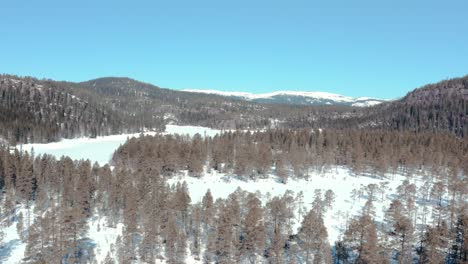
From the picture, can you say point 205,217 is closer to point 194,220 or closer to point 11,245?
point 194,220

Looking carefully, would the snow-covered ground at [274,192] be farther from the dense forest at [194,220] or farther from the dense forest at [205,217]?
the dense forest at [194,220]

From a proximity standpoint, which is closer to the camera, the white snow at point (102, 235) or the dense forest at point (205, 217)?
the dense forest at point (205, 217)

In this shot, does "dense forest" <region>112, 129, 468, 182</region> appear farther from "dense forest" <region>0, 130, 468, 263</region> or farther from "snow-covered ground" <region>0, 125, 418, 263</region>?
"snow-covered ground" <region>0, 125, 418, 263</region>

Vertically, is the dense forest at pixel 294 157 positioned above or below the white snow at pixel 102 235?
above

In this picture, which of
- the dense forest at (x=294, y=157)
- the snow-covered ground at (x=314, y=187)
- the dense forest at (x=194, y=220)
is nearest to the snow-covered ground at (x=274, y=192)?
the snow-covered ground at (x=314, y=187)

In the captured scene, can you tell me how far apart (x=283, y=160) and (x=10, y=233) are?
91.7 meters

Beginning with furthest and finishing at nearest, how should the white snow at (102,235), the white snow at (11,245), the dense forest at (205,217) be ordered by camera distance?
1. the white snow at (102,235)
2. the dense forest at (205,217)
3. the white snow at (11,245)

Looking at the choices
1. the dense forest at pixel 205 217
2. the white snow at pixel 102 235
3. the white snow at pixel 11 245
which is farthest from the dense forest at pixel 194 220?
the white snow at pixel 11 245

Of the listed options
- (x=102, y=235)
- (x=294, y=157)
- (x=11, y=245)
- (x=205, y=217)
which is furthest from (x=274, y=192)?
(x=11, y=245)

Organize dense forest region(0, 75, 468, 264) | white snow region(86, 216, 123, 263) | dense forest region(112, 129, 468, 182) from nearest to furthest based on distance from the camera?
dense forest region(0, 75, 468, 264) → white snow region(86, 216, 123, 263) → dense forest region(112, 129, 468, 182)

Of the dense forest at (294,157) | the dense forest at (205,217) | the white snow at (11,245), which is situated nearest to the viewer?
the white snow at (11,245)

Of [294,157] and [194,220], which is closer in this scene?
[194,220]

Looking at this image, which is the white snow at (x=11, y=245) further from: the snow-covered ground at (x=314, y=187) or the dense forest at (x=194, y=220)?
the snow-covered ground at (x=314, y=187)

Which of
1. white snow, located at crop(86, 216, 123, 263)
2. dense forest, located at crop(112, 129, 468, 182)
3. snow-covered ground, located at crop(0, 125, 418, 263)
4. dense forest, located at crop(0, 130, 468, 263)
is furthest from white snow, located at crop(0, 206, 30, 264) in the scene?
dense forest, located at crop(112, 129, 468, 182)
